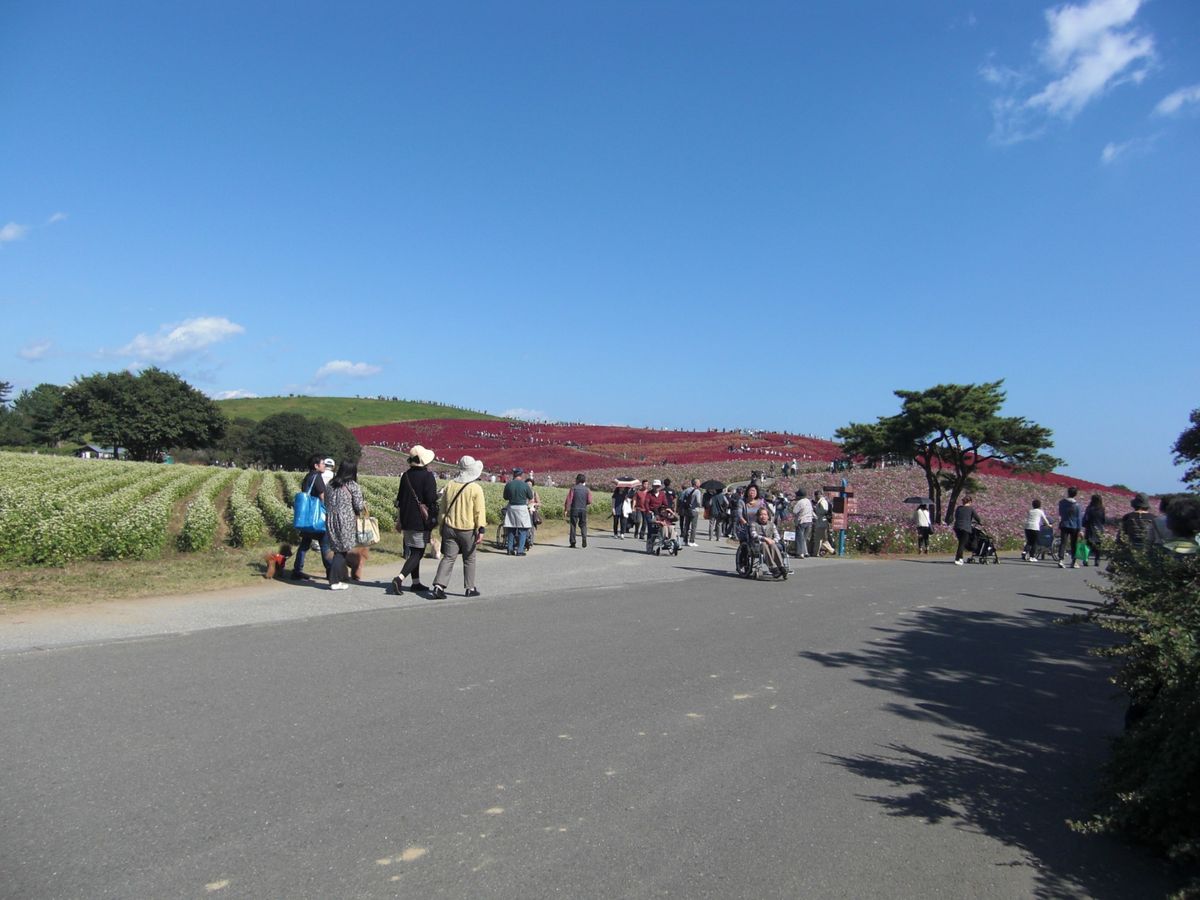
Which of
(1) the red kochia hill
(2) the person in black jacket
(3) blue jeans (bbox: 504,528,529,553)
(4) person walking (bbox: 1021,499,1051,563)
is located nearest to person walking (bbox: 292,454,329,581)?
(2) the person in black jacket

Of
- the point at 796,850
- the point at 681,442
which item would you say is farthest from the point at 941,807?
the point at 681,442

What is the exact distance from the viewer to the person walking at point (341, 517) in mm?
10594

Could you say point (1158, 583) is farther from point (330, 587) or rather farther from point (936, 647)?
point (330, 587)

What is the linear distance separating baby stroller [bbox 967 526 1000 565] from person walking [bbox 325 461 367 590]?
1365 cm

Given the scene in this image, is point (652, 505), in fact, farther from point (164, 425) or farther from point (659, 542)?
point (164, 425)

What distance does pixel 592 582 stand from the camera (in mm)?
12547

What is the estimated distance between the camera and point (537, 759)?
4656 millimetres

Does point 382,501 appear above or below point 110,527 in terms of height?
above

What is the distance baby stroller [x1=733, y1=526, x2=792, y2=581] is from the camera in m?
13.7

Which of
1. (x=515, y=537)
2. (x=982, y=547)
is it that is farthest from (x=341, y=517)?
(x=982, y=547)

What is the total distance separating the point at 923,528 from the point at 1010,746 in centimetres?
1654

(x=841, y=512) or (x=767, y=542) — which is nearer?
(x=767, y=542)

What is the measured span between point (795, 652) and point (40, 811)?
19.8ft

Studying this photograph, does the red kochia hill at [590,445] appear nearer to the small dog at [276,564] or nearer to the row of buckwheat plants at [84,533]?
the row of buckwheat plants at [84,533]
